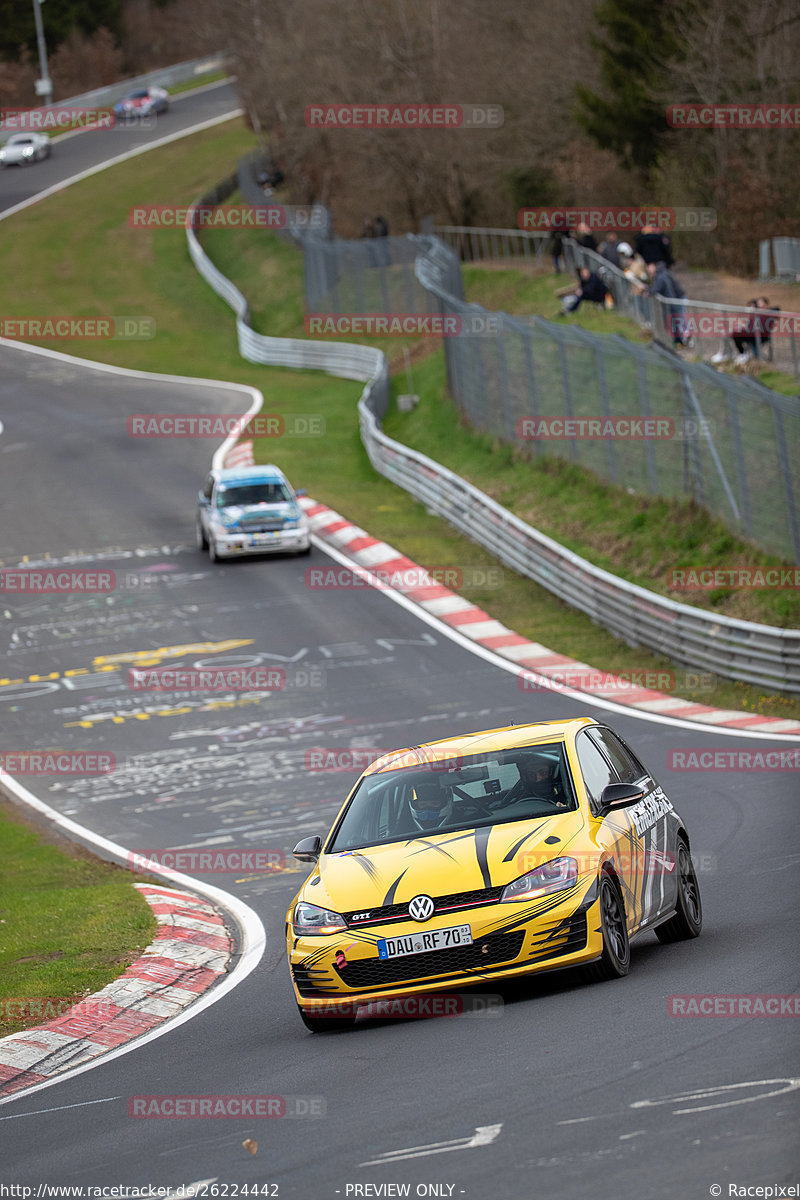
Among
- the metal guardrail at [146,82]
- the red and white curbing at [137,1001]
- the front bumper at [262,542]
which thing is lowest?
the front bumper at [262,542]

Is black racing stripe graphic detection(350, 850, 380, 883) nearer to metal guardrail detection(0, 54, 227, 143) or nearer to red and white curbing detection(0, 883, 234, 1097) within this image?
red and white curbing detection(0, 883, 234, 1097)

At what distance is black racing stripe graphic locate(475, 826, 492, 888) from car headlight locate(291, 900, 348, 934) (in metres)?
0.78

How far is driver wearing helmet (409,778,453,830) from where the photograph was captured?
30.1 feet

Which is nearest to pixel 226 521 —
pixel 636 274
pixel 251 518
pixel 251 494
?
pixel 251 518

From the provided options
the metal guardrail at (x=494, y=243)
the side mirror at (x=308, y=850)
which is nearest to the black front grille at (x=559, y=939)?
the side mirror at (x=308, y=850)

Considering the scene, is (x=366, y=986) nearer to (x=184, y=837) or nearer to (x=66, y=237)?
(x=184, y=837)

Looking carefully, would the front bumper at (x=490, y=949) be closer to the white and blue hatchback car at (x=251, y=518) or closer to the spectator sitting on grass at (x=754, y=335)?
the spectator sitting on grass at (x=754, y=335)

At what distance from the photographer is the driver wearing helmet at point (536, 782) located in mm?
9258

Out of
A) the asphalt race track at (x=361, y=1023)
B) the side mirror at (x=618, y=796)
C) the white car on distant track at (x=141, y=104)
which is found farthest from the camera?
the white car on distant track at (x=141, y=104)

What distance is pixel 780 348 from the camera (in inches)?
1021

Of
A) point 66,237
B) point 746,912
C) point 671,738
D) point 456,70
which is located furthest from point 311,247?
point 746,912

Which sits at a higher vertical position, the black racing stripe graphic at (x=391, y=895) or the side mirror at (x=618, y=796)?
the side mirror at (x=618, y=796)

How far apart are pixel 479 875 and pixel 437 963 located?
500mm

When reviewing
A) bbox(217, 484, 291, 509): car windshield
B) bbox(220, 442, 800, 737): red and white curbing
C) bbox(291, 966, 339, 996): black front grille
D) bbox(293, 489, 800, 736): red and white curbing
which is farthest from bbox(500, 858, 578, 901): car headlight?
bbox(217, 484, 291, 509): car windshield
